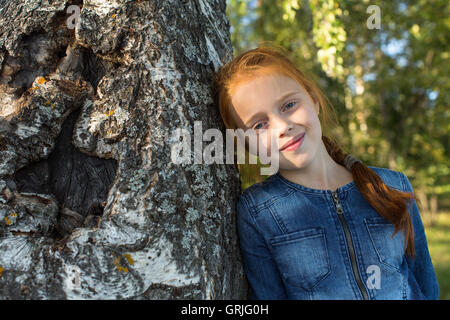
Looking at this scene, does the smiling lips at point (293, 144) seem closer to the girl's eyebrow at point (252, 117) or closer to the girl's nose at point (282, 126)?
the girl's nose at point (282, 126)

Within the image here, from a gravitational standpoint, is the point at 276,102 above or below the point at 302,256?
above

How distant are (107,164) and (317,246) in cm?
84

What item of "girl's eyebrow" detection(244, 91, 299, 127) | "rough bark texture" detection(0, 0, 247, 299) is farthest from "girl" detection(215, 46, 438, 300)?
"rough bark texture" detection(0, 0, 247, 299)

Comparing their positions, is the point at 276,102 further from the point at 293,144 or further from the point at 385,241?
the point at 385,241

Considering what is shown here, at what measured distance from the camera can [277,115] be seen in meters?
1.42

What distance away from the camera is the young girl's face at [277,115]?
1419 mm

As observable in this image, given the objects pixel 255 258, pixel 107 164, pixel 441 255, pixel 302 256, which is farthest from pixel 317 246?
pixel 441 255

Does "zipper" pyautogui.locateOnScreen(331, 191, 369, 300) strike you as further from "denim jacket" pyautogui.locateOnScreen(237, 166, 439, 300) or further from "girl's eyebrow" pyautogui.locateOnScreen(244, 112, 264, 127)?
"girl's eyebrow" pyautogui.locateOnScreen(244, 112, 264, 127)

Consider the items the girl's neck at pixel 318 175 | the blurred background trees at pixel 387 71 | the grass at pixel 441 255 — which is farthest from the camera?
the blurred background trees at pixel 387 71

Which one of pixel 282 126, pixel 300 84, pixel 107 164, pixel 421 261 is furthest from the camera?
pixel 421 261

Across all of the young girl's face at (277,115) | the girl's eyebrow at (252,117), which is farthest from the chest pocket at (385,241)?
the girl's eyebrow at (252,117)

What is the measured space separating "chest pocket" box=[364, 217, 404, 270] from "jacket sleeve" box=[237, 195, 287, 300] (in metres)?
0.41

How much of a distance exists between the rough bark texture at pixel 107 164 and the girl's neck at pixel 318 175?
32 centimetres
